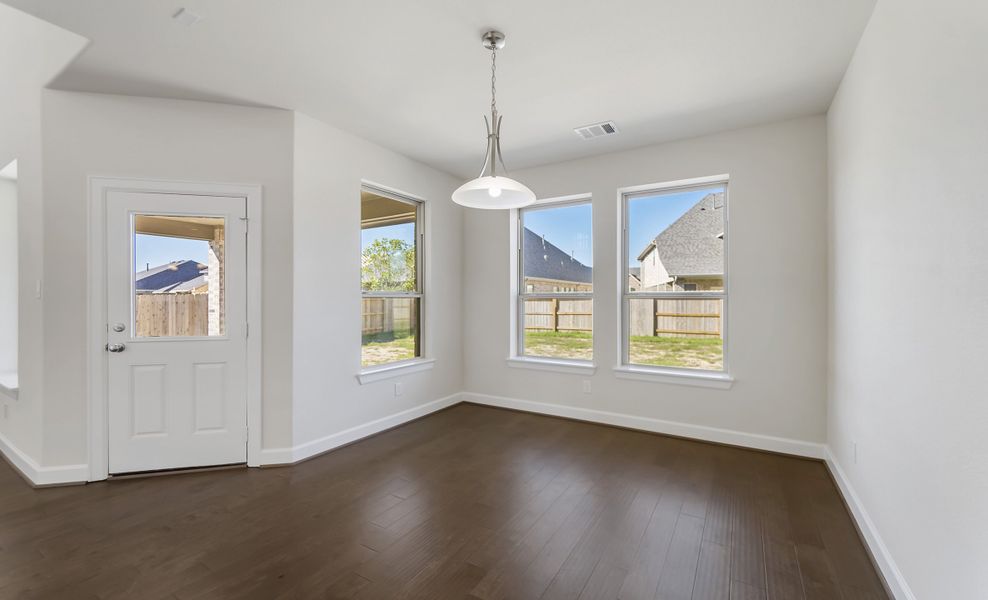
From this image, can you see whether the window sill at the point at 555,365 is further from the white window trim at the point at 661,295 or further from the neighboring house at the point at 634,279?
the neighboring house at the point at 634,279

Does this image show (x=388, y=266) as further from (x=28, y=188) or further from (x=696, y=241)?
(x=696, y=241)

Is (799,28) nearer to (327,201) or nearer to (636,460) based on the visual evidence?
(636,460)

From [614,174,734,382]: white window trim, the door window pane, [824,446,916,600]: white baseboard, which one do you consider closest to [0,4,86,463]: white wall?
the door window pane

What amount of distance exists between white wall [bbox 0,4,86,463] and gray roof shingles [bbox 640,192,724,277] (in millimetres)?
4888

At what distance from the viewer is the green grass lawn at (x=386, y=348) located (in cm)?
414

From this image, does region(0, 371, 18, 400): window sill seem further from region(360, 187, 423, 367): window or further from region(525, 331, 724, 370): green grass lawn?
region(525, 331, 724, 370): green grass lawn

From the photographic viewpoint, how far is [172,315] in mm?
3189

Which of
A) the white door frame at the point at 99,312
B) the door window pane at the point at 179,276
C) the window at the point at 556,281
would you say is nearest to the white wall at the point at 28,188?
the white door frame at the point at 99,312

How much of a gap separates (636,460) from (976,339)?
2411 mm

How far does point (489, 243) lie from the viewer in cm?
505

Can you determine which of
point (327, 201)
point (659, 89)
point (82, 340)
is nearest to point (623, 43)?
point (659, 89)

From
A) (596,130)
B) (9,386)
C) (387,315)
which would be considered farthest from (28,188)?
(596,130)

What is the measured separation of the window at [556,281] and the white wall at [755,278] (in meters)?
0.23

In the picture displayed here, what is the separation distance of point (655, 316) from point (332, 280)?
3063 millimetres
